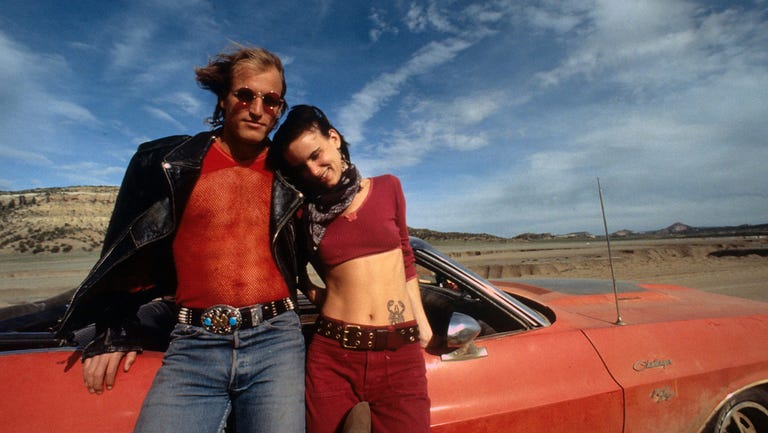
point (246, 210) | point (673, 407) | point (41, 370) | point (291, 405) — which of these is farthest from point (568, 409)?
point (41, 370)

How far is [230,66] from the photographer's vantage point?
1986 millimetres

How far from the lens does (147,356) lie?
167 centimetres

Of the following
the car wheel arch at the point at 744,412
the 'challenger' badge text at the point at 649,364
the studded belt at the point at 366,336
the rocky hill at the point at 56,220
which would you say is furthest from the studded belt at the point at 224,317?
the rocky hill at the point at 56,220

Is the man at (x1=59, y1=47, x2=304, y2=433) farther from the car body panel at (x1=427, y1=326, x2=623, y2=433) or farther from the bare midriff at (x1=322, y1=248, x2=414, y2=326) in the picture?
the car body panel at (x1=427, y1=326, x2=623, y2=433)

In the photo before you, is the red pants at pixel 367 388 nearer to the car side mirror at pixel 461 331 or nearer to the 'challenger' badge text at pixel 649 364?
the car side mirror at pixel 461 331

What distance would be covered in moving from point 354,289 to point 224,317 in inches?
22.2

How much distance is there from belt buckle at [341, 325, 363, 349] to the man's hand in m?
0.88

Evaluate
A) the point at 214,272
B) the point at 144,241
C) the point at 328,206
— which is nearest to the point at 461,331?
the point at 328,206

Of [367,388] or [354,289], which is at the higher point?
[354,289]

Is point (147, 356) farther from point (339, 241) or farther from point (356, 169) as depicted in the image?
point (356, 169)

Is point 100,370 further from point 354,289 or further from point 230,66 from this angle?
point 230,66

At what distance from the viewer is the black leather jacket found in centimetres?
166

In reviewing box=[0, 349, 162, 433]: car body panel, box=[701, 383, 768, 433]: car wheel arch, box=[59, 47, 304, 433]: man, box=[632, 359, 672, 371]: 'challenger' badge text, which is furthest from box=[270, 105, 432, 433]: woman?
box=[701, 383, 768, 433]: car wheel arch

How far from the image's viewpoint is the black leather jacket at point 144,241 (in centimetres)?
166
